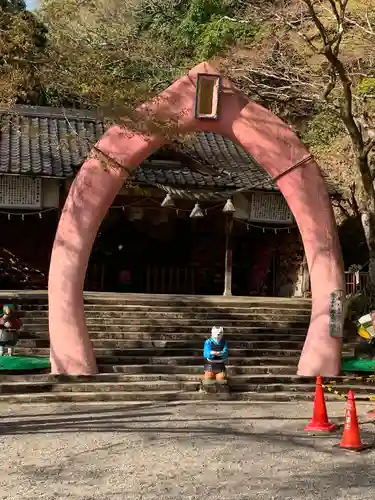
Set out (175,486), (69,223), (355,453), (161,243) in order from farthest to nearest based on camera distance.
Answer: (161,243) → (69,223) → (355,453) → (175,486)

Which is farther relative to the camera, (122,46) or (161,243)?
(161,243)

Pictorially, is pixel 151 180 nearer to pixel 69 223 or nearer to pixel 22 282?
→ pixel 22 282

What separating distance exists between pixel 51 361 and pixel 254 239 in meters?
11.7

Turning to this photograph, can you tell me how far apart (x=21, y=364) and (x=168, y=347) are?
3.28 m

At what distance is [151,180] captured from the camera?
61.5 feet

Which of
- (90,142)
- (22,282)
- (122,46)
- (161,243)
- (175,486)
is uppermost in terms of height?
(122,46)

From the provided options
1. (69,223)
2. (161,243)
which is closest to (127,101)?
(69,223)

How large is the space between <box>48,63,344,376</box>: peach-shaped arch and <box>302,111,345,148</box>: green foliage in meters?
15.4

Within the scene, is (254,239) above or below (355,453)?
above

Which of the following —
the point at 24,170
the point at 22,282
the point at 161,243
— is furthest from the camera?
the point at 161,243

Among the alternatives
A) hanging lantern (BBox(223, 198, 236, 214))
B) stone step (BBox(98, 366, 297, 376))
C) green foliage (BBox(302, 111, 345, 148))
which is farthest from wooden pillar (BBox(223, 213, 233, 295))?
green foliage (BBox(302, 111, 345, 148))

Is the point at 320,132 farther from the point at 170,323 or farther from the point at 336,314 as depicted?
the point at 336,314

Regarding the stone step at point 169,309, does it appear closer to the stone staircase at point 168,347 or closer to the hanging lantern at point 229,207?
the stone staircase at point 168,347

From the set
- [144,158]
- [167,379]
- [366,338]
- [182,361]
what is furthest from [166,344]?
[366,338]
